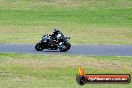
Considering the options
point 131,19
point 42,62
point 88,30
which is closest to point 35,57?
point 42,62

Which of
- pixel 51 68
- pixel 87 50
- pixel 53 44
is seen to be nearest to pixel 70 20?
pixel 87 50

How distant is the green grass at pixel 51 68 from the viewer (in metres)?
20.4

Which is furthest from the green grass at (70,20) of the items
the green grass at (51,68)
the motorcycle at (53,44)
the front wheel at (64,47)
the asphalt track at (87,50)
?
the green grass at (51,68)

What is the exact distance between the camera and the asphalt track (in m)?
33.5

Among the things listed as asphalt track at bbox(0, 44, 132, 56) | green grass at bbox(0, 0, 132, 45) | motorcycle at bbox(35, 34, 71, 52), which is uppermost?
motorcycle at bbox(35, 34, 71, 52)

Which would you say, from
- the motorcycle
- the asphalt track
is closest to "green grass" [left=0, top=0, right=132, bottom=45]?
the asphalt track

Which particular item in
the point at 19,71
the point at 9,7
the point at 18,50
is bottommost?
the point at 9,7

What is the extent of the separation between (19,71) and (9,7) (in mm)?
43660

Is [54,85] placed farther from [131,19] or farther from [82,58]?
[131,19]

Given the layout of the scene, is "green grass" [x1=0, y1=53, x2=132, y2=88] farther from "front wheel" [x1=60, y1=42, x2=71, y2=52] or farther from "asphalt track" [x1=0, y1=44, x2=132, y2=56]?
"front wheel" [x1=60, y1=42, x2=71, y2=52]

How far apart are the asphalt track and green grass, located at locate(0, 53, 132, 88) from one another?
7.79 ft

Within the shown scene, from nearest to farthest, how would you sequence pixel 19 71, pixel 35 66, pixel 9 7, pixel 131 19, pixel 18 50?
pixel 19 71 < pixel 35 66 < pixel 18 50 < pixel 131 19 < pixel 9 7

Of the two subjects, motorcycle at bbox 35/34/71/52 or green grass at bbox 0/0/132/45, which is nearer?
motorcycle at bbox 35/34/71/52

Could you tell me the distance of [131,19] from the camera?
2382 inches
